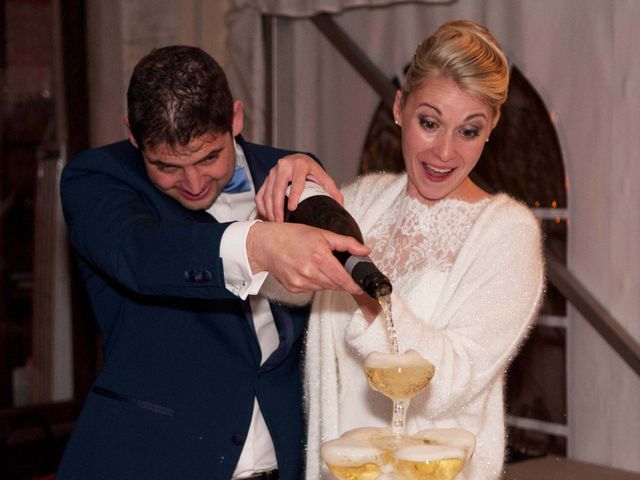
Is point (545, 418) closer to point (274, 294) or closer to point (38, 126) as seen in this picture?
point (274, 294)

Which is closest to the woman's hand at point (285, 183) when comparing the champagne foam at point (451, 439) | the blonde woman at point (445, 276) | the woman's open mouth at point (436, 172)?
the blonde woman at point (445, 276)

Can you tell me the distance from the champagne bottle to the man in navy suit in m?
0.12

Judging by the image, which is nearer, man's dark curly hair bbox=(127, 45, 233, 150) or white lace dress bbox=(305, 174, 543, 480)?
white lace dress bbox=(305, 174, 543, 480)

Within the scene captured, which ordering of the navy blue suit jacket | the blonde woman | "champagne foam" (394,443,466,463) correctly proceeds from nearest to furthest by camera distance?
1. "champagne foam" (394,443,466,463)
2. the blonde woman
3. the navy blue suit jacket

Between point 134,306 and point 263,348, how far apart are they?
269mm

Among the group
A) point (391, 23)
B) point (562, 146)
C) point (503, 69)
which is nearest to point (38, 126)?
point (391, 23)

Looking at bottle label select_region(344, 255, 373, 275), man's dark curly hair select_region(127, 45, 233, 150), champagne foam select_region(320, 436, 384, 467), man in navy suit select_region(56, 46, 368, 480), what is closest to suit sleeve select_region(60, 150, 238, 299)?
man in navy suit select_region(56, 46, 368, 480)

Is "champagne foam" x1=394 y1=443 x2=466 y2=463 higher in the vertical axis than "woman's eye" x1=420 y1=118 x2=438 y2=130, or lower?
lower

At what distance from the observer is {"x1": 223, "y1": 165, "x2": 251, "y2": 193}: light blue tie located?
2.06 meters

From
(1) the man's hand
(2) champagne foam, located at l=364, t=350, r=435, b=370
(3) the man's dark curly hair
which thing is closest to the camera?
(2) champagne foam, located at l=364, t=350, r=435, b=370

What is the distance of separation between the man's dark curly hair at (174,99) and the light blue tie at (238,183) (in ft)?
0.62

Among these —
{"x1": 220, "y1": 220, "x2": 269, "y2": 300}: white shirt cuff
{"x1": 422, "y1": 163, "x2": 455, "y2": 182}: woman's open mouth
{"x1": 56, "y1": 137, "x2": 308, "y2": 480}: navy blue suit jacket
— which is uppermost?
{"x1": 422, "y1": 163, "x2": 455, "y2": 182}: woman's open mouth

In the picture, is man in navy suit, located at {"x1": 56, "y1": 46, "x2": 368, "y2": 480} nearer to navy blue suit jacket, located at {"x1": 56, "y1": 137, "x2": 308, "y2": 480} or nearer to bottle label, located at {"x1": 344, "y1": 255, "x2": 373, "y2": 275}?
navy blue suit jacket, located at {"x1": 56, "y1": 137, "x2": 308, "y2": 480}

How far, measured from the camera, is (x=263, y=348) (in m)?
2.04
